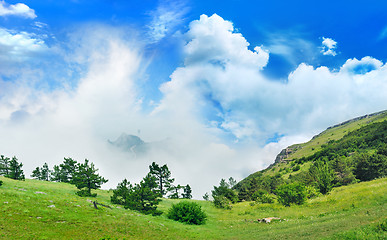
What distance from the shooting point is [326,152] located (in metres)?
152

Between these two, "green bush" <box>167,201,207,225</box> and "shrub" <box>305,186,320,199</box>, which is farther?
"shrub" <box>305,186,320,199</box>

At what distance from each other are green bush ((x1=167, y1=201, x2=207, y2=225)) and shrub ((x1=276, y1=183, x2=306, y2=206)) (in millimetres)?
22248

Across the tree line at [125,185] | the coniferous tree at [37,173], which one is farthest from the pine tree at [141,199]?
the coniferous tree at [37,173]

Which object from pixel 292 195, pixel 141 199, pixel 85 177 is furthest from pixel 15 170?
pixel 292 195

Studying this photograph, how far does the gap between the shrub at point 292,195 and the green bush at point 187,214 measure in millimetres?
22248

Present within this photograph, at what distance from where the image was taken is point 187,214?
119 feet

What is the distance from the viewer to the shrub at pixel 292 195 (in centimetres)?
4703

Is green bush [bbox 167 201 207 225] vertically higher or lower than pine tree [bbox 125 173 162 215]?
lower

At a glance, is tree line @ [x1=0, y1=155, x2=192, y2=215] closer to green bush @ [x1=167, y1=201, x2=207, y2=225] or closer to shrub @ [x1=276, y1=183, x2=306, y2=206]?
green bush @ [x1=167, y1=201, x2=207, y2=225]

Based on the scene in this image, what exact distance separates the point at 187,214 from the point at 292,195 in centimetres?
2581

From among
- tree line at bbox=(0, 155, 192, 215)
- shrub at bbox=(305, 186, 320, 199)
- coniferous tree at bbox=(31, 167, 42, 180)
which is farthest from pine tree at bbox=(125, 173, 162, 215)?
coniferous tree at bbox=(31, 167, 42, 180)

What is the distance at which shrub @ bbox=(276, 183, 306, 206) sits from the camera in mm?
47031

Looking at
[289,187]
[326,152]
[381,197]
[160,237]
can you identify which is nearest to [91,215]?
[160,237]

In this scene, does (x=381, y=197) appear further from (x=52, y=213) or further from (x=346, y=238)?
(x=52, y=213)
